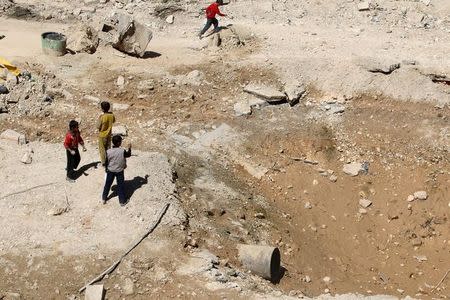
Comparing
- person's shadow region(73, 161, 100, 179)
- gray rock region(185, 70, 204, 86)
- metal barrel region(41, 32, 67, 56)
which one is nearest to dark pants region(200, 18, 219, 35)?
gray rock region(185, 70, 204, 86)

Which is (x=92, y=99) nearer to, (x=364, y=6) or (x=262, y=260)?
(x=262, y=260)

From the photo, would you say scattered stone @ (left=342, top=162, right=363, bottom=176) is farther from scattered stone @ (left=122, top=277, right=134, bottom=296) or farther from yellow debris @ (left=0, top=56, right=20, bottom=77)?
yellow debris @ (left=0, top=56, right=20, bottom=77)

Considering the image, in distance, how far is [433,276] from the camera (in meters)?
10.9

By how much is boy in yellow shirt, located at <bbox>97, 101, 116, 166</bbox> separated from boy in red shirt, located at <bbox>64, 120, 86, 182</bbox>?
41cm

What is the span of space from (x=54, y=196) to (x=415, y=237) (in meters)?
7.75

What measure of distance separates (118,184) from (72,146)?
4.32 ft

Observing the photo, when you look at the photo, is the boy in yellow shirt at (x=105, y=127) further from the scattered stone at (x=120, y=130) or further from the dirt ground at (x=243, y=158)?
the scattered stone at (x=120, y=130)

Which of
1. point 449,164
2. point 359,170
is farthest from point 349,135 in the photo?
point 449,164

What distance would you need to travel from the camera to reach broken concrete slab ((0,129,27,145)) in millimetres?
11695

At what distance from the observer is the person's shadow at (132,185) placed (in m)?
9.88

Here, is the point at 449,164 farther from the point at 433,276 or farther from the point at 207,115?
the point at 207,115

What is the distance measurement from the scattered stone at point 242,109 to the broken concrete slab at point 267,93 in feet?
1.62

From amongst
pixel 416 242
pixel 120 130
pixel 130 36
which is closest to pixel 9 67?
pixel 130 36

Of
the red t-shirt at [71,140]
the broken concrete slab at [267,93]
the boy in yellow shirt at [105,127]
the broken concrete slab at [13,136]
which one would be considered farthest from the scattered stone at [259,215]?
the broken concrete slab at [13,136]
